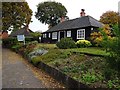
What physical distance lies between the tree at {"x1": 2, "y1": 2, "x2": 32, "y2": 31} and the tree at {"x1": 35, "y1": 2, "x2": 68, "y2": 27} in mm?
30236

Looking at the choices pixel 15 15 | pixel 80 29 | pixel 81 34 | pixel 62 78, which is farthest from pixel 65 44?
pixel 15 15

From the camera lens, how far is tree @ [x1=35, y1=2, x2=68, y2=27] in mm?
68500

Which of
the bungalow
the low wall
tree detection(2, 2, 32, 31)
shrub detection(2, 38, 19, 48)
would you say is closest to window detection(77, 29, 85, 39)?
the bungalow

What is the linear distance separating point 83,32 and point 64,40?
9.19 metres

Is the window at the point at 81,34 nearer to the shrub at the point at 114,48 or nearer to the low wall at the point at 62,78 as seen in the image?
the low wall at the point at 62,78

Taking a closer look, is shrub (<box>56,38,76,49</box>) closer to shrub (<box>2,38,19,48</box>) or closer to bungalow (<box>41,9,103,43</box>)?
bungalow (<box>41,9,103,43</box>)

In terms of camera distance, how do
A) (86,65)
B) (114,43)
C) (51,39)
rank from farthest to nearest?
1. (51,39)
2. (86,65)
3. (114,43)

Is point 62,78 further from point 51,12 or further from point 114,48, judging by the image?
point 51,12

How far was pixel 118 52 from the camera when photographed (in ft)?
19.2

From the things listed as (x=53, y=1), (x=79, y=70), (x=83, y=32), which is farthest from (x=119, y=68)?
(x=53, y=1)

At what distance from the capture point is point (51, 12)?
6856 centimetres

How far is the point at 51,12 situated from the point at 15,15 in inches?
1305

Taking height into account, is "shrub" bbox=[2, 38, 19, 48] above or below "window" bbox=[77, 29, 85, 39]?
below

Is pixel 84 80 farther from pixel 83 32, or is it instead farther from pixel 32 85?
pixel 83 32
